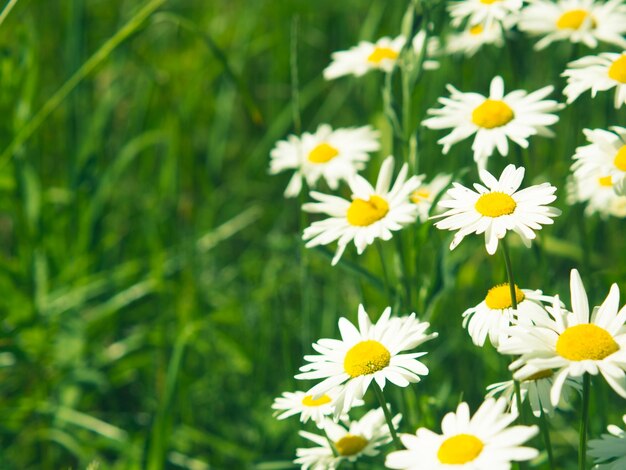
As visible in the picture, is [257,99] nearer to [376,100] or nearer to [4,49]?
[376,100]

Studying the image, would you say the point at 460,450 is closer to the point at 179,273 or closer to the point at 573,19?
the point at 573,19

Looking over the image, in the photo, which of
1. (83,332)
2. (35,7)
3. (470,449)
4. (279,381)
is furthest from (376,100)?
(470,449)

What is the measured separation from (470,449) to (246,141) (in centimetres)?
266

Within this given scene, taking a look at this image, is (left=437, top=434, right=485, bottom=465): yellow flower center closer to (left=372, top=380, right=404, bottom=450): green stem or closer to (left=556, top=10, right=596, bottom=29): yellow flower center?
(left=372, top=380, right=404, bottom=450): green stem

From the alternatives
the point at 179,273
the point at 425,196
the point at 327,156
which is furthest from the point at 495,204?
the point at 179,273

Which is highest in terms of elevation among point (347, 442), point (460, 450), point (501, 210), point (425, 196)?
point (425, 196)

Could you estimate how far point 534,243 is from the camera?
5.64 feet

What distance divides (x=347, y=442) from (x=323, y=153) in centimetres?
87

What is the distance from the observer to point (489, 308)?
1289mm

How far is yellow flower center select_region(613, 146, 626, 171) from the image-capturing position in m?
1.38

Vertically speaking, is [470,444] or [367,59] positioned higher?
[367,59]

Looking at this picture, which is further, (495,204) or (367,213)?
(367,213)

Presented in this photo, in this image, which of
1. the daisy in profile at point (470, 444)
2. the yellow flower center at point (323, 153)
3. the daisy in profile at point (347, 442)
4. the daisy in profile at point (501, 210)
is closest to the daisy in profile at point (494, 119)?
the daisy in profile at point (501, 210)

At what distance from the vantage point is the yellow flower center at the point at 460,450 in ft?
3.23
